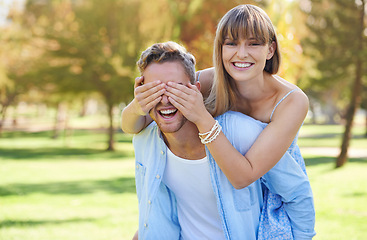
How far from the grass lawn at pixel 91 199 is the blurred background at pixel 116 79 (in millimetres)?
33

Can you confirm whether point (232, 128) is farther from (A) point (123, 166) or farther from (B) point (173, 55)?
(A) point (123, 166)

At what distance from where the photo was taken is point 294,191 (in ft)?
7.71

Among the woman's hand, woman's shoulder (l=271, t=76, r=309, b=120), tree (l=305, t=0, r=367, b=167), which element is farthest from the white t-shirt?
tree (l=305, t=0, r=367, b=167)

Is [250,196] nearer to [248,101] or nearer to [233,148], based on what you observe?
[233,148]

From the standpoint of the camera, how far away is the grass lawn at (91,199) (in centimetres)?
723

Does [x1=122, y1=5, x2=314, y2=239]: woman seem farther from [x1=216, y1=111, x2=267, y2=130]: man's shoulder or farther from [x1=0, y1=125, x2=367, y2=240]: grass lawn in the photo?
[x1=0, y1=125, x2=367, y2=240]: grass lawn

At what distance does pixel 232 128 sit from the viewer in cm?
235

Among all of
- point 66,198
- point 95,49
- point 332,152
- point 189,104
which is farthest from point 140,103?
point 332,152

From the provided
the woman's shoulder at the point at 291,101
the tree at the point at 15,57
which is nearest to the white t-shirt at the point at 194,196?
the woman's shoulder at the point at 291,101

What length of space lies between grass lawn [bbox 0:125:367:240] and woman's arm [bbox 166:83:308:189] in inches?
197

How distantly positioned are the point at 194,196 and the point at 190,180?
0.12 metres

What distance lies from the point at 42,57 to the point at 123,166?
8.86 metres

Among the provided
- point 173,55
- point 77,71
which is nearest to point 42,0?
point 77,71

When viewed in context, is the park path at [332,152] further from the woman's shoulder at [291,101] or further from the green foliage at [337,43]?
the woman's shoulder at [291,101]
